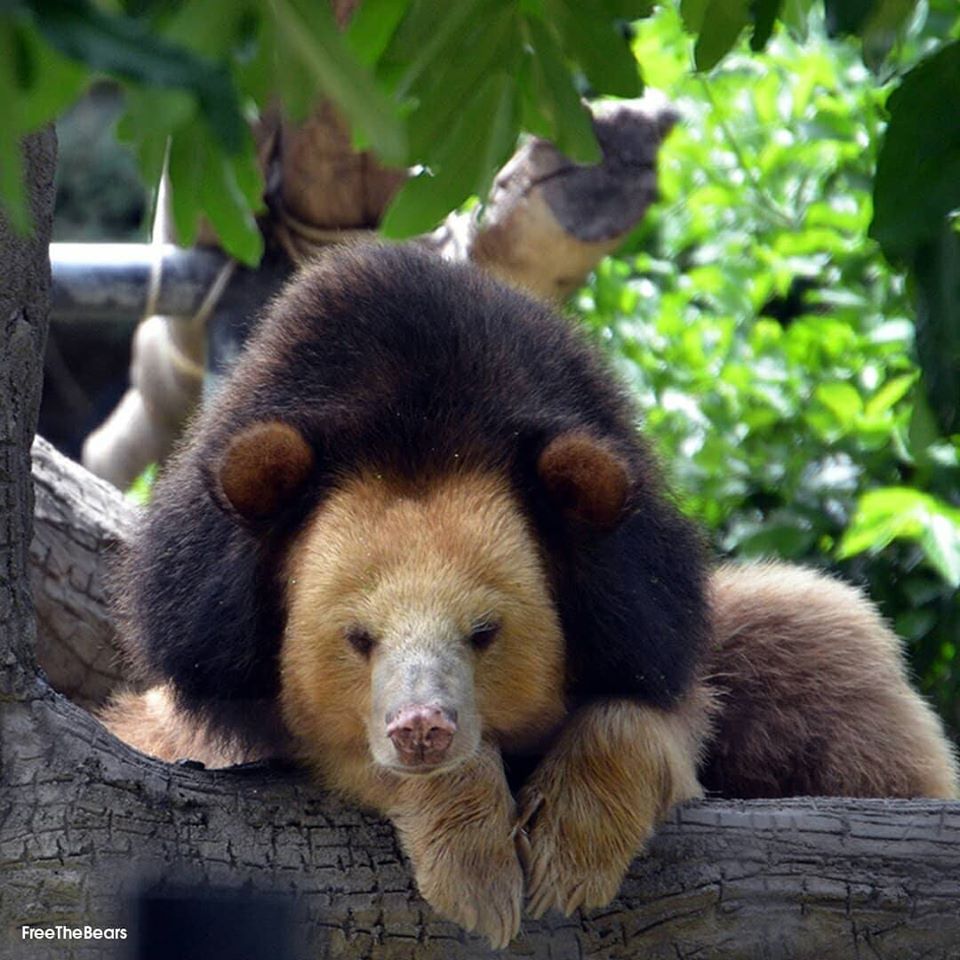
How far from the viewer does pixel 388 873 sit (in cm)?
237

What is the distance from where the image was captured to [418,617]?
247 cm

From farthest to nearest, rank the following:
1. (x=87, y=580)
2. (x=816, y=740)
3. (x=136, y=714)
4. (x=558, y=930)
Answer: (x=87, y=580), (x=136, y=714), (x=816, y=740), (x=558, y=930)

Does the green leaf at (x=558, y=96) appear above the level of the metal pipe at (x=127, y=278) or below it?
above

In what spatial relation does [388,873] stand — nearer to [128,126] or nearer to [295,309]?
[295,309]

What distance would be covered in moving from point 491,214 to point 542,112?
2445mm

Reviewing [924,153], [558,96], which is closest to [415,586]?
[558,96]

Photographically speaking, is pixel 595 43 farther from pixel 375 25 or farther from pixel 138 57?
pixel 138 57

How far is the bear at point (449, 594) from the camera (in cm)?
245

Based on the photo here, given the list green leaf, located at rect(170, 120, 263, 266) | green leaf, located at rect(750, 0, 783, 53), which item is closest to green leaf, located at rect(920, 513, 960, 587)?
green leaf, located at rect(750, 0, 783, 53)

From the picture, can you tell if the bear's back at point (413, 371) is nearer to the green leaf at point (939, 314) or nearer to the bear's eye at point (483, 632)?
the bear's eye at point (483, 632)

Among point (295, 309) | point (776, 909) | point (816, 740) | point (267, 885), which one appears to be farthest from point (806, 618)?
point (267, 885)

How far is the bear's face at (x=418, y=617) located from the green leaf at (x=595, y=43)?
834mm

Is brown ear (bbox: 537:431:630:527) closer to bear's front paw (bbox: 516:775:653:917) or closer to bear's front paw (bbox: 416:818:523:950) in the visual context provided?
bear's front paw (bbox: 516:775:653:917)

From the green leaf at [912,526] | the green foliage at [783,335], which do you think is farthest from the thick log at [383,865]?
the green foliage at [783,335]
